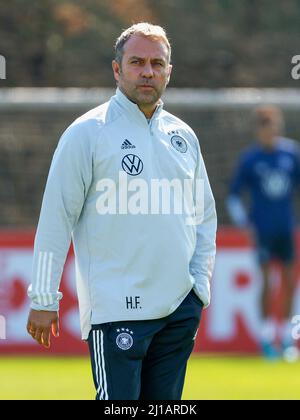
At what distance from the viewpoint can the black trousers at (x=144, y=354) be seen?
216 inches

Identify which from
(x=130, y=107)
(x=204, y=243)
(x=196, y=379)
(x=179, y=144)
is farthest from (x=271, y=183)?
(x=130, y=107)

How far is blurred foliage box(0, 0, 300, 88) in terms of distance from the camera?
64.0ft

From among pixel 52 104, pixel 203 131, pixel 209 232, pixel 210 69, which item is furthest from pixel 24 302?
pixel 210 69

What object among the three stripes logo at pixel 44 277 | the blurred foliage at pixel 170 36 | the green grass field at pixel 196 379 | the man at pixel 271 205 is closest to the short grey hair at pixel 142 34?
the three stripes logo at pixel 44 277

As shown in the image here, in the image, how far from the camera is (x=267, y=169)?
1272 cm

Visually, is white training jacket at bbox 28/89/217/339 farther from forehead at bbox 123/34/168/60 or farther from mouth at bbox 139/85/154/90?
forehead at bbox 123/34/168/60

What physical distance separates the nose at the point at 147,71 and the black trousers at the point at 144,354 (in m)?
0.99

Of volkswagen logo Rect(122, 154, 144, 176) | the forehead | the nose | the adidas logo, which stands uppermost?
the forehead

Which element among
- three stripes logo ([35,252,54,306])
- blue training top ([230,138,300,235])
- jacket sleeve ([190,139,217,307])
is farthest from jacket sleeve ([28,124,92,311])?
blue training top ([230,138,300,235])

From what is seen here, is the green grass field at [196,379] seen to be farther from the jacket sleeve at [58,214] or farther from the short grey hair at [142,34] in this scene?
the short grey hair at [142,34]

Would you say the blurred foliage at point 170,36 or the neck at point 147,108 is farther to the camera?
the blurred foliage at point 170,36

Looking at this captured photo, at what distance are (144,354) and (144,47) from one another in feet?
4.42

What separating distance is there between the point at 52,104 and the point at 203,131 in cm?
193

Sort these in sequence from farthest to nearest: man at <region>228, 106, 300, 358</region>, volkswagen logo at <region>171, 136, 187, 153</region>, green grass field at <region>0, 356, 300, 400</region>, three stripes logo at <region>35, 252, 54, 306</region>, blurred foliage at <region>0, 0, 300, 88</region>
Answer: blurred foliage at <region>0, 0, 300, 88</region>, man at <region>228, 106, 300, 358</region>, green grass field at <region>0, 356, 300, 400</region>, volkswagen logo at <region>171, 136, 187, 153</region>, three stripes logo at <region>35, 252, 54, 306</region>
